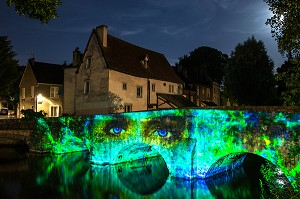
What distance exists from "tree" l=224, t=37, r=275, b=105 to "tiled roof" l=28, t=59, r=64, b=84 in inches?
1078

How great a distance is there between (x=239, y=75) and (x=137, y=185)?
69.0 ft

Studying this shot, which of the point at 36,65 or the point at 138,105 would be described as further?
the point at 36,65

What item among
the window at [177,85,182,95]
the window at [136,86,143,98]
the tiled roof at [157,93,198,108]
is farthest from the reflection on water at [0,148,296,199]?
the window at [177,85,182,95]

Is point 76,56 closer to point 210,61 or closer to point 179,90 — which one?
point 179,90

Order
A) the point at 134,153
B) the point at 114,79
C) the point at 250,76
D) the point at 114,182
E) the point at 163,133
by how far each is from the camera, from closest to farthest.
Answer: the point at 163,133 → the point at 114,182 → the point at 134,153 → the point at 114,79 → the point at 250,76

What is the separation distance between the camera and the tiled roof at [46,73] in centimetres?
4666

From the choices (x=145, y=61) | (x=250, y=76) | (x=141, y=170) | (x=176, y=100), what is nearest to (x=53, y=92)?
(x=145, y=61)

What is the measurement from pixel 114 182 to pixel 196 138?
7040 millimetres

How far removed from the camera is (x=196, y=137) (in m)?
20.0

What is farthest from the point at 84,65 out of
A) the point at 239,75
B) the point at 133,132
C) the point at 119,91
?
the point at 239,75

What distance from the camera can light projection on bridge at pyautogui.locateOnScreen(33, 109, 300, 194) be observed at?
16.1 m

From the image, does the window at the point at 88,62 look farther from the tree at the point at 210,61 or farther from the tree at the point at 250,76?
the tree at the point at 210,61

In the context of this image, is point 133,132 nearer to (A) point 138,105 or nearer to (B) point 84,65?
(A) point 138,105

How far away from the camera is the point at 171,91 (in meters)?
43.7
